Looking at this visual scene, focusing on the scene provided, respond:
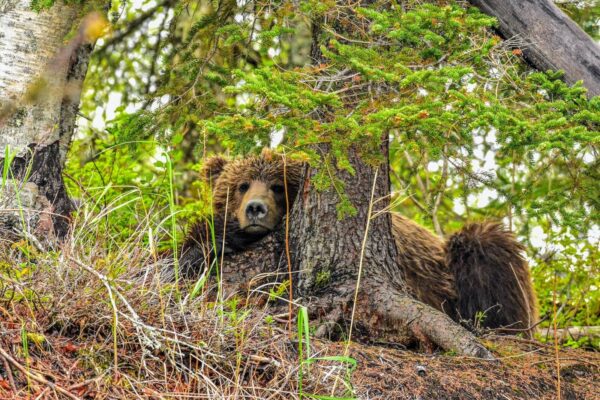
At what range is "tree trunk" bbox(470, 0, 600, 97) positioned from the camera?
15.9ft

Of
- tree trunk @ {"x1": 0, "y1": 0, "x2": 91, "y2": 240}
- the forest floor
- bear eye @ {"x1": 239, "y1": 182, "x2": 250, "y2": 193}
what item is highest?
tree trunk @ {"x1": 0, "y1": 0, "x2": 91, "y2": 240}

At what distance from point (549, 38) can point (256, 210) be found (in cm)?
271

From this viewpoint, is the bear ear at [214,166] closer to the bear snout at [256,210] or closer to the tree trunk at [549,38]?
the bear snout at [256,210]

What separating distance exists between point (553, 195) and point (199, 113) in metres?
2.28

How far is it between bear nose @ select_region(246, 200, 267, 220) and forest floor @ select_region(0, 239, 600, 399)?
240 centimetres

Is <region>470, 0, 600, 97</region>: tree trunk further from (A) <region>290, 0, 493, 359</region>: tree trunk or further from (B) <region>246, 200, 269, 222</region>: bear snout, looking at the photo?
(B) <region>246, 200, 269, 222</region>: bear snout

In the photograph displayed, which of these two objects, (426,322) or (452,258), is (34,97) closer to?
(426,322)

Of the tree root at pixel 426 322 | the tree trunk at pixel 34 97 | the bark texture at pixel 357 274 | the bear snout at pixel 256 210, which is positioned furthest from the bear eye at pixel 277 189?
the tree trunk at pixel 34 97

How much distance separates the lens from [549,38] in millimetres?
4898

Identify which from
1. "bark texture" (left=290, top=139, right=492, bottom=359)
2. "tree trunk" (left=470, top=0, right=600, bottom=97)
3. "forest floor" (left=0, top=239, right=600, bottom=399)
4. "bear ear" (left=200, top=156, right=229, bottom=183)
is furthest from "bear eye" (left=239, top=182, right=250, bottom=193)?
"forest floor" (left=0, top=239, right=600, bottom=399)

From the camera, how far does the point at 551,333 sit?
24.8ft

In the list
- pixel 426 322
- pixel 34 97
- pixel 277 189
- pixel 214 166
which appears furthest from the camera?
pixel 214 166

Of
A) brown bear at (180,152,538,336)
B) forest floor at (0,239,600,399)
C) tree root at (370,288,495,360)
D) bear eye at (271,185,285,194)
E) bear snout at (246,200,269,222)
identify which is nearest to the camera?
forest floor at (0,239,600,399)

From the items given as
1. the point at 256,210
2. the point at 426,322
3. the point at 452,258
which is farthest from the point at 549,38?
the point at 452,258
